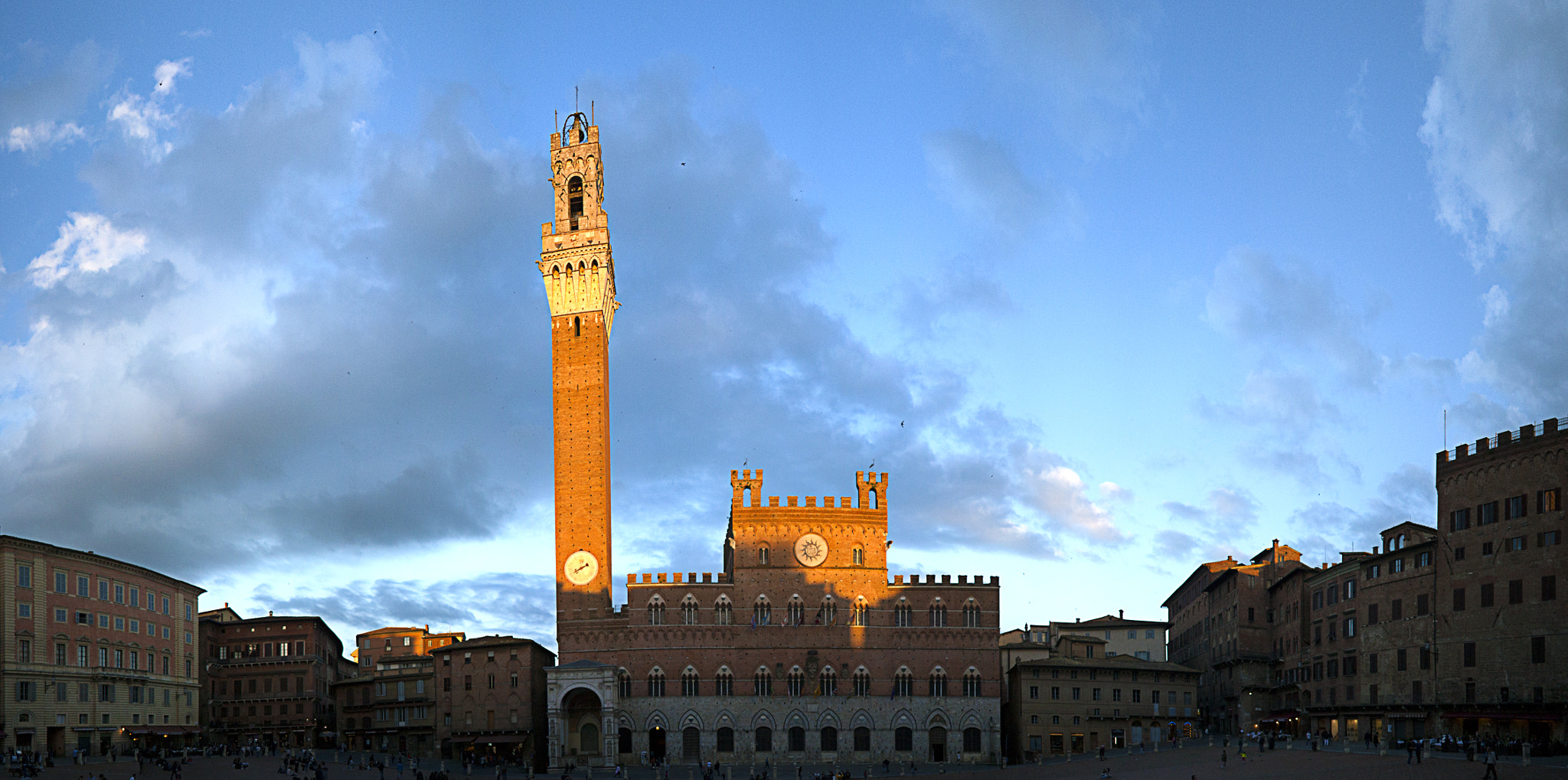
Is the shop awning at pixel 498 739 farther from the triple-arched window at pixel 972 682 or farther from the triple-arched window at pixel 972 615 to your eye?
the triple-arched window at pixel 972 615

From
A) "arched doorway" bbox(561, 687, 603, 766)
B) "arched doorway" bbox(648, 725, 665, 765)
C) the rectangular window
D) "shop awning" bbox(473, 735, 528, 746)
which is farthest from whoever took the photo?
"shop awning" bbox(473, 735, 528, 746)

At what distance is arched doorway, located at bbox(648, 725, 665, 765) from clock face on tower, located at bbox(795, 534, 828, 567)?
16.4 meters

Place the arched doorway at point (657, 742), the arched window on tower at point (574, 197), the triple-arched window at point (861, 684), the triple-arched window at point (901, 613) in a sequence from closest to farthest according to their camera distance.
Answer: the arched doorway at point (657, 742), the triple-arched window at point (861, 684), the triple-arched window at point (901, 613), the arched window on tower at point (574, 197)

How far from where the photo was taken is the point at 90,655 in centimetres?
8319

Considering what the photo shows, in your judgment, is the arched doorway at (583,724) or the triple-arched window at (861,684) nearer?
the arched doorway at (583,724)

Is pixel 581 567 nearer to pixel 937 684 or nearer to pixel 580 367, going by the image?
pixel 580 367

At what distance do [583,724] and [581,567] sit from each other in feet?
38.2

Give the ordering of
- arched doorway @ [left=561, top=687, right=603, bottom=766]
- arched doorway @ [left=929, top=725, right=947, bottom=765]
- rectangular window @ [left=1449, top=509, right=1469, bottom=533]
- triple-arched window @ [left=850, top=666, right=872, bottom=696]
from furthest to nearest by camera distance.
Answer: triple-arched window @ [left=850, top=666, right=872, bottom=696] < arched doorway @ [left=929, top=725, right=947, bottom=765] < arched doorway @ [left=561, top=687, right=603, bottom=766] < rectangular window @ [left=1449, top=509, right=1469, bottom=533]

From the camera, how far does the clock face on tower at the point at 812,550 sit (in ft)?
319

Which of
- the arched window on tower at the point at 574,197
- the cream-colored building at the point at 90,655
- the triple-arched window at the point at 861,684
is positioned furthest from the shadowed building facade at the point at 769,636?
the cream-colored building at the point at 90,655

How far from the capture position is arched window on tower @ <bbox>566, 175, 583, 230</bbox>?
10494 cm

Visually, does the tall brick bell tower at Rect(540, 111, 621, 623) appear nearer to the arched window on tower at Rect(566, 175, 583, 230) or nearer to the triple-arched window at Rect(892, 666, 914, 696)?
the arched window on tower at Rect(566, 175, 583, 230)

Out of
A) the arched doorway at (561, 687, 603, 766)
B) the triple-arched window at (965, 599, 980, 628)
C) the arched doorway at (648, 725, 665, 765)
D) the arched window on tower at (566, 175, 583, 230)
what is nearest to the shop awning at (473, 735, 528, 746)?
the arched doorway at (561, 687, 603, 766)

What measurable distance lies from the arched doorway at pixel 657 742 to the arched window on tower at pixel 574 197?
4129cm
